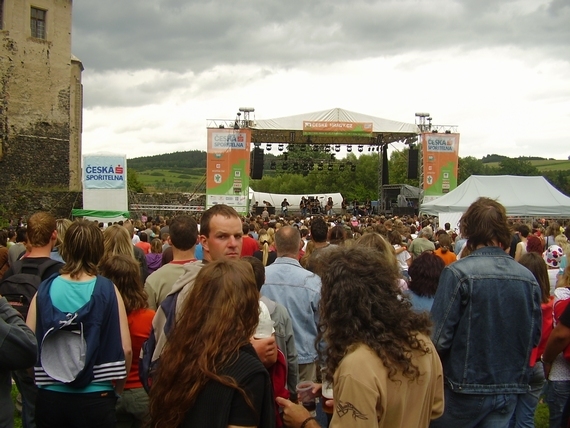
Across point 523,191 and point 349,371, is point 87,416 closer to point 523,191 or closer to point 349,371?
point 349,371

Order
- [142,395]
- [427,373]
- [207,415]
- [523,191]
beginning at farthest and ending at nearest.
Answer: [523,191], [142,395], [427,373], [207,415]

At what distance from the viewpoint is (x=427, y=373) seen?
1.99 meters

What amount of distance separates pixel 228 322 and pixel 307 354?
1.92m

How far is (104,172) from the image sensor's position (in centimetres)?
2208

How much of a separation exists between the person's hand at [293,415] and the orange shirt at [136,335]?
1610 mm

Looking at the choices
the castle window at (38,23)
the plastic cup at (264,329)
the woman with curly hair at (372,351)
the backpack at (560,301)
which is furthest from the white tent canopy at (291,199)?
the woman with curly hair at (372,351)

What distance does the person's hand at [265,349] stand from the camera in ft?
7.63

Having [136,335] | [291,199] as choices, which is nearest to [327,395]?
[136,335]

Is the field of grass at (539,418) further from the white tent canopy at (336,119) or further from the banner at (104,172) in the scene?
the white tent canopy at (336,119)

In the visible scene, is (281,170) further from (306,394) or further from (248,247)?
(306,394)

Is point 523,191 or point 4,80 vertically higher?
point 4,80

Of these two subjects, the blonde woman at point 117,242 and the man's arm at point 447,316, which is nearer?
the man's arm at point 447,316

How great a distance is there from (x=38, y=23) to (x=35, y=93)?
4.17 m

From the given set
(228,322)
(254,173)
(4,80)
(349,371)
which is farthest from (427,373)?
(4,80)
